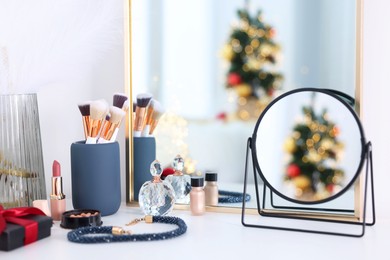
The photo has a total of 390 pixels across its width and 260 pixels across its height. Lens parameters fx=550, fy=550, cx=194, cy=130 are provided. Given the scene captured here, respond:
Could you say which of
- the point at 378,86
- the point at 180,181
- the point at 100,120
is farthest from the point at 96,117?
the point at 378,86

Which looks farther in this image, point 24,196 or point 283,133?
point 24,196

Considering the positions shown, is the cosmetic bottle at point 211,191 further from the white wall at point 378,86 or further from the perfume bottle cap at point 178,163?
the white wall at point 378,86

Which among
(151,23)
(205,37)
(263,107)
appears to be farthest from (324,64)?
(151,23)

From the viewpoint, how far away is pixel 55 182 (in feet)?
3.84

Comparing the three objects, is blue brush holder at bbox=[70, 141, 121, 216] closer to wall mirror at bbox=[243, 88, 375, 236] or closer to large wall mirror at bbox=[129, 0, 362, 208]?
large wall mirror at bbox=[129, 0, 362, 208]

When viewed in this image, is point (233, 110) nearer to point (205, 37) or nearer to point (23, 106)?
point (205, 37)

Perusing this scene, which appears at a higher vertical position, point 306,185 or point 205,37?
point 205,37

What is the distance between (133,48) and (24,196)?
43 centimetres

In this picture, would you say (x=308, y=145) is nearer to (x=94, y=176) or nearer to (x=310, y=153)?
(x=310, y=153)

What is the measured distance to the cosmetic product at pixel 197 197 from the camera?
119 cm

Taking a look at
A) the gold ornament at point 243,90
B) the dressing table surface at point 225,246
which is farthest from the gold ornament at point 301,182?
the gold ornament at point 243,90

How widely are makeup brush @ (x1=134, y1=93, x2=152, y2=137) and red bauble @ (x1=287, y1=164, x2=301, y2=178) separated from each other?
38 cm

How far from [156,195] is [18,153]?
0.34 m

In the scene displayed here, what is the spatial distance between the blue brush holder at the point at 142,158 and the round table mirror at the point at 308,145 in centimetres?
29
